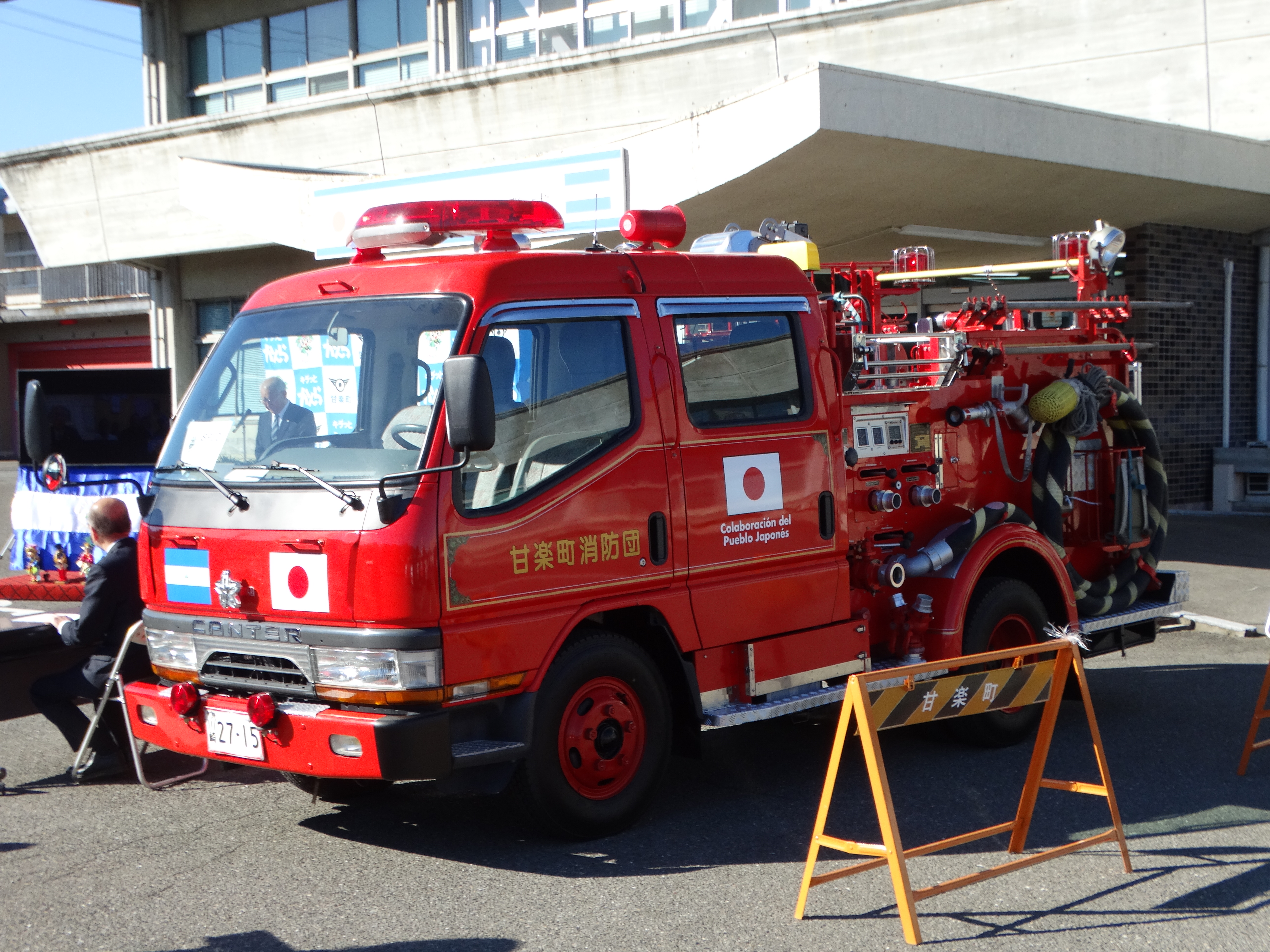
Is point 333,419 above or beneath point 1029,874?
above

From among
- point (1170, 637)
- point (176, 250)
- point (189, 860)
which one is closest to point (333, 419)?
point (189, 860)

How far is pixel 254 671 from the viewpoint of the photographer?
523 cm

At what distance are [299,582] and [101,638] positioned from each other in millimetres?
2074

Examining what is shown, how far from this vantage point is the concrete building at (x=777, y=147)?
1258 cm

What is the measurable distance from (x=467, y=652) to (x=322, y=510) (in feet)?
2.56

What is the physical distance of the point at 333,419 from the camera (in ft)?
17.1

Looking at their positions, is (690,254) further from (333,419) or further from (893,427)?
(333,419)

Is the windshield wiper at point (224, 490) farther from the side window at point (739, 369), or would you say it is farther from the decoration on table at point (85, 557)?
the decoration on table at point (85, 557)

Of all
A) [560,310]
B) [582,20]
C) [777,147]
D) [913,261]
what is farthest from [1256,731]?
[582,20]

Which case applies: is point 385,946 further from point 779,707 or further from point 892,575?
point 892,575

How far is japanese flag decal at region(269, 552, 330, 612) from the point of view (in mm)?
4918

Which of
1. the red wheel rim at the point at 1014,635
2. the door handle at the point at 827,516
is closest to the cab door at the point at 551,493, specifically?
the door handle at the point at 827,516

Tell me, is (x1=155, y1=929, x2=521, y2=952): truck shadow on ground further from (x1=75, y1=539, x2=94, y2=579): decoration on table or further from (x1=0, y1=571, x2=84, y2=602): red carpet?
(x1=75, y1=539, x2=94, y2=579): decoration on table

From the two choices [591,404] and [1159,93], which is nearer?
[591,404]
